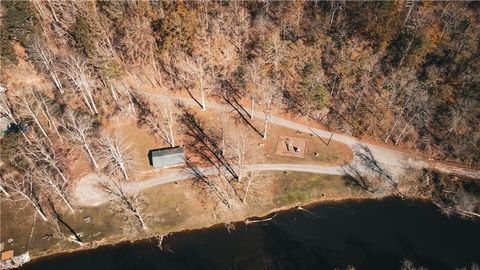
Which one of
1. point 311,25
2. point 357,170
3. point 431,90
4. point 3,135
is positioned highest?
point 311,25

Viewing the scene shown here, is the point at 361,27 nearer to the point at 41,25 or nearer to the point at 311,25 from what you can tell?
the point at 311,25

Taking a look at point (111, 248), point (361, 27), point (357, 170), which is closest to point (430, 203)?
point (357, 170)

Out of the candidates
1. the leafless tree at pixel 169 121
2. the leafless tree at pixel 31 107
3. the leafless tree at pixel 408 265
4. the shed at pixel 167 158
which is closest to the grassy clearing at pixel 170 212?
the shed at pixel 167 158

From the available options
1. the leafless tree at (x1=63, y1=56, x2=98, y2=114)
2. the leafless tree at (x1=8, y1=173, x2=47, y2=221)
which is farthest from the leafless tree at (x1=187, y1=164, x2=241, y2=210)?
the leafless tree at (x1=8, y1=173, x2=47, y2=221)

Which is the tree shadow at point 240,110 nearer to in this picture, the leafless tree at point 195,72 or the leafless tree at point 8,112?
the leafless tree at point 195,72

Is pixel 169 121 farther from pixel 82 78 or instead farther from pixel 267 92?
pixel 267 92

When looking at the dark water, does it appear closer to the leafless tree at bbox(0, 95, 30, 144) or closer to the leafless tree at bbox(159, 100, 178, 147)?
the leafless tree at bbox(159, 100, 178, 147)
